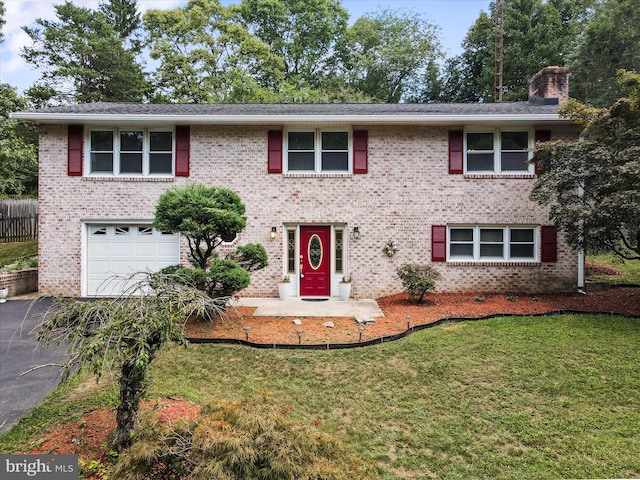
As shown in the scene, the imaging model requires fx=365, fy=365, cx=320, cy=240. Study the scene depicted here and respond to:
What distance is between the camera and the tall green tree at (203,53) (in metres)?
22.8

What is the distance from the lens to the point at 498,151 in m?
10.4

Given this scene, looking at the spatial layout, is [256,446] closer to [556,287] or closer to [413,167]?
[413,167]

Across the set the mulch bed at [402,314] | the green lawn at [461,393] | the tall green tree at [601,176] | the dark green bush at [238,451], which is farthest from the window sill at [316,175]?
the dark green bush at [238,451]

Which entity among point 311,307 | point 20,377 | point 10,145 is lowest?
point 20,377

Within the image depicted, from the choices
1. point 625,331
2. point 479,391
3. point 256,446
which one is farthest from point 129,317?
point 625,331

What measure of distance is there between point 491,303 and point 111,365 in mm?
8496

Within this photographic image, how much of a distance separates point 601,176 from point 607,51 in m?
19.9

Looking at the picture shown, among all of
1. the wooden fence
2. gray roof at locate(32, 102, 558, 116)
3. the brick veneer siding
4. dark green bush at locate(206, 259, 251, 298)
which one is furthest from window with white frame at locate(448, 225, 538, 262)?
the wooden fence

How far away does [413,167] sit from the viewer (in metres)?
10.4

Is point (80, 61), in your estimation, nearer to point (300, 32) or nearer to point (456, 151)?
point (300, 32)

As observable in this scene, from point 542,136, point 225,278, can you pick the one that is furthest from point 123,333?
point 542,136

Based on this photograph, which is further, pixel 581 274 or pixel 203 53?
pixel 203 53

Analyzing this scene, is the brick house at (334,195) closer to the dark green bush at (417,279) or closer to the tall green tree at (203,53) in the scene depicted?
the dark green bush at (417,279)

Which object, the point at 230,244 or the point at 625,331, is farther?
the point at 230,244
